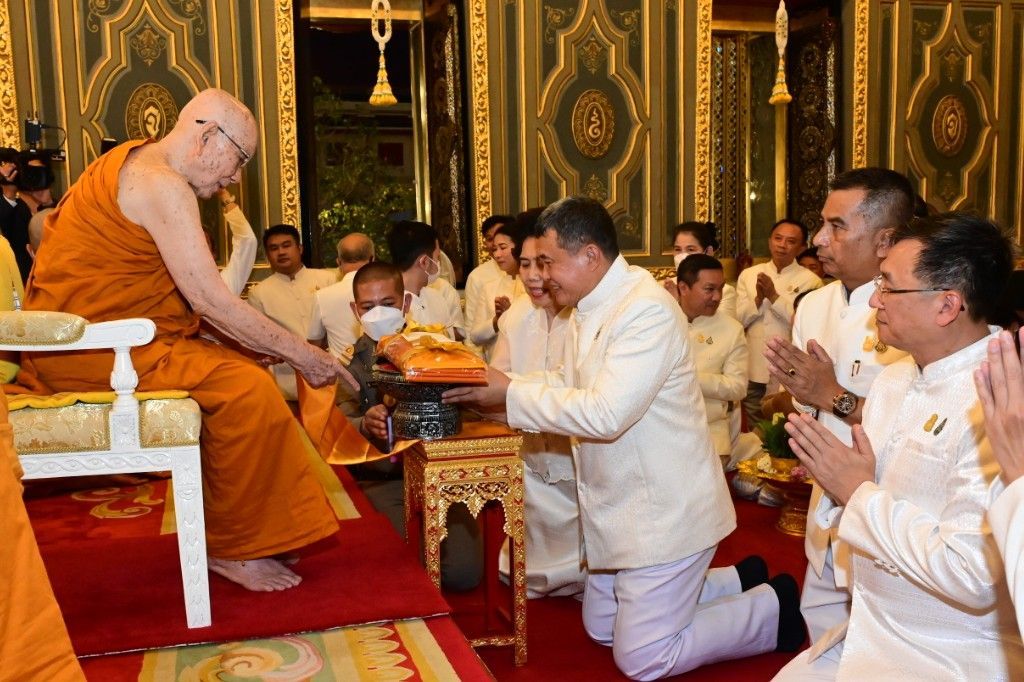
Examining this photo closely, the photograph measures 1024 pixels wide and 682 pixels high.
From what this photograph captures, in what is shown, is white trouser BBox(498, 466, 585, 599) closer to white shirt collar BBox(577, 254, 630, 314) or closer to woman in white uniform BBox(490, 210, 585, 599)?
woman in white uniform BBox(490, 210, 585, 599)

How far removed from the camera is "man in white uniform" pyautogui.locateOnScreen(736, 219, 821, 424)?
718cm

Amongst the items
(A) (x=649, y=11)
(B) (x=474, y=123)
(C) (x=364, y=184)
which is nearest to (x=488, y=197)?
(B) (x=474, y=123)

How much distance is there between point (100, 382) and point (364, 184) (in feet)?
28.0

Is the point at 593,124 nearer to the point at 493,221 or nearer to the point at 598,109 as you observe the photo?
the point at 598,109

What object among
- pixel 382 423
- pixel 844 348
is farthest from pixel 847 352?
pixel 382 423

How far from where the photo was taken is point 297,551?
140 inches

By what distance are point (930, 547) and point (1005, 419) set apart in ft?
1.09

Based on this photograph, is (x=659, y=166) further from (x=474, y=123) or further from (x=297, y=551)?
(x=297, y=551)

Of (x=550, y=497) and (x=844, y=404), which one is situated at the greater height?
(x=844, y=404)

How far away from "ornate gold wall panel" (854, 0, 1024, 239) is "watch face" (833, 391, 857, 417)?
22.9ft

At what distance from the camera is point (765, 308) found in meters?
7.55

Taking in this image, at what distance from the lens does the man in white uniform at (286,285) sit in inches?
299

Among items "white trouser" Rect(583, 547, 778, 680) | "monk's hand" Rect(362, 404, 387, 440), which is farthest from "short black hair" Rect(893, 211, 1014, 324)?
"monk's hand" Rect(362, 404, 387, 440)

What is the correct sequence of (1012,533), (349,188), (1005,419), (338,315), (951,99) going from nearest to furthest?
(1012,533), (1005,419), (338,315), (951,99), (349,188)
